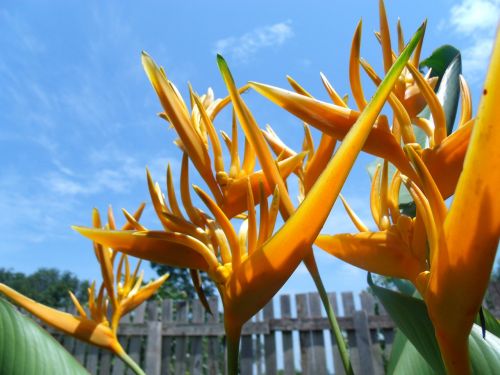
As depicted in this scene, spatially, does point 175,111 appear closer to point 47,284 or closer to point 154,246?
point 154,246

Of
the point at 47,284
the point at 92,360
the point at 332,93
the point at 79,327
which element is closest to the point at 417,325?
the point at 332,93

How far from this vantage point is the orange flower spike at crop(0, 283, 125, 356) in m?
0.64

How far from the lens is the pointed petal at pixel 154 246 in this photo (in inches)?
15.6

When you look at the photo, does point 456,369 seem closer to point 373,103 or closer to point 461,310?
point 461,310

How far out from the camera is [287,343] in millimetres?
3455

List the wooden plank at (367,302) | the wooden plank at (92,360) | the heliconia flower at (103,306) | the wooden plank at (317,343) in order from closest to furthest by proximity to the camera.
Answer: the heliconia flower at (103,306)
the wooden plank at (317,343)
the wooden plank at (367,302)
the wooden plank at (92,360)

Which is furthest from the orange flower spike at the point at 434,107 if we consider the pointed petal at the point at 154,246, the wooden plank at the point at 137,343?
the wooden plank at the point at 137,343

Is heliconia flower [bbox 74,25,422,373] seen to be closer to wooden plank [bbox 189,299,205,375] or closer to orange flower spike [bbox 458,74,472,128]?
orange flower spike [bbox 458,74,472,128]

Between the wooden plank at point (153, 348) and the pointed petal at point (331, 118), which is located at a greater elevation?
the pointed petal at point (331, 118)

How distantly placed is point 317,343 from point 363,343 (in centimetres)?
35

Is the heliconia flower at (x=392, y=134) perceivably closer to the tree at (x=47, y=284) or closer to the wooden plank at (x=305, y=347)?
the wooden plank at (x=305, y=347)

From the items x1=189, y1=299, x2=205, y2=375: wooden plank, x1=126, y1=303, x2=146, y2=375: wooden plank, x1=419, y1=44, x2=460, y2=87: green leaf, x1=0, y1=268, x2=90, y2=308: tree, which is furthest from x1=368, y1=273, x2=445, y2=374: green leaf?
x1=0, y1=268, x2=90, y2=308: tree

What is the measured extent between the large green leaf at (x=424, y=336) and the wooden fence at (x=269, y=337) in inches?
104

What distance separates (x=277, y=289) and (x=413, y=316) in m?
0.16
